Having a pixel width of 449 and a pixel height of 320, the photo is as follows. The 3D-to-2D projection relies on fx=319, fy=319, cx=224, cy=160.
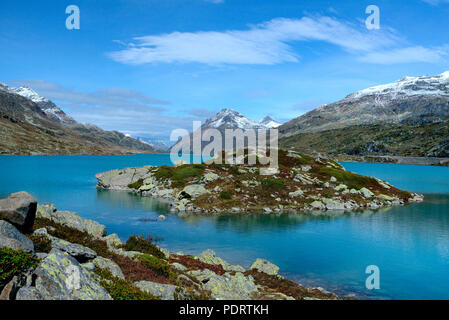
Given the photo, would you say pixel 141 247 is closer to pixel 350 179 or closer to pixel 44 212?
pixel 44 212

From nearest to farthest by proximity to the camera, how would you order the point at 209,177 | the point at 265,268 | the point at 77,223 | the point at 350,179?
1. the point at 265,268
2. the point at 77,223
3. the point at 209,177
4. the point at 350,179

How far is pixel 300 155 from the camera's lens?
10162cm

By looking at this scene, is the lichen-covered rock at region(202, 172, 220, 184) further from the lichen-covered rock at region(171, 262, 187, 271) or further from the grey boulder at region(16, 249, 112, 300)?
the grey boulder at region(16, 249, 112, 300)

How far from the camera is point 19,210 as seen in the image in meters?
19.1

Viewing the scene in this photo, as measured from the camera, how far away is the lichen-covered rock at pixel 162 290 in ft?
58.2

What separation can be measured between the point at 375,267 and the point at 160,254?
23.9 meters

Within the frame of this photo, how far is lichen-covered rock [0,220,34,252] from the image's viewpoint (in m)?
15.4

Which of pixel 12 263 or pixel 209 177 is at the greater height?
pixel 209 177

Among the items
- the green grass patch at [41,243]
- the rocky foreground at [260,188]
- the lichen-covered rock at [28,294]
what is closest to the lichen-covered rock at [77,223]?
the green grass patch at [41,243]

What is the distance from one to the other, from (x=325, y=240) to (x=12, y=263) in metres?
41.7

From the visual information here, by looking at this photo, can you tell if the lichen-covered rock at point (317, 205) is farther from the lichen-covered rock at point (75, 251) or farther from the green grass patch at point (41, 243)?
the green grass patch at point (41, 243)

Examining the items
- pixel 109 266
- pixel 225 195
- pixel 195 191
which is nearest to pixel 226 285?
pixel 109 266

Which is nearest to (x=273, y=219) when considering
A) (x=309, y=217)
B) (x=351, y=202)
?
(x=309, y=217)

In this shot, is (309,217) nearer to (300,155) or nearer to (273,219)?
(273,219)
